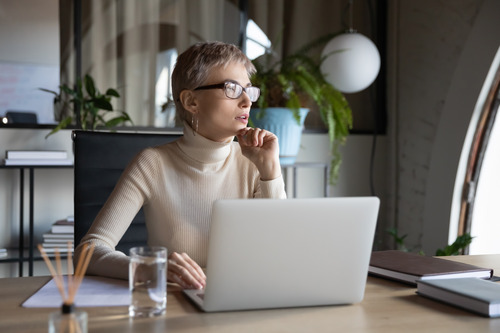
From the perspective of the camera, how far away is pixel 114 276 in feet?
4.16

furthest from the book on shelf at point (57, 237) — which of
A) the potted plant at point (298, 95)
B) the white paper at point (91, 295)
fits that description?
the white paper at point (91, 295)

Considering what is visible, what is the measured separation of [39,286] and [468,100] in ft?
8.36

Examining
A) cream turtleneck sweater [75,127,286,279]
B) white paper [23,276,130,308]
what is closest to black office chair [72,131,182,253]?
cream turtleneck sweater [75,127,286,279]

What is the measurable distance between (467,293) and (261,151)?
28.8 inches

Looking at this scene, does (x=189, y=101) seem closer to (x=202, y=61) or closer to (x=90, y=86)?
(x=202, y=61)

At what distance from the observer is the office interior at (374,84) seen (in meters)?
3.21

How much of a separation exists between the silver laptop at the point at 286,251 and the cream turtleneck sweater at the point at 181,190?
1.82ft

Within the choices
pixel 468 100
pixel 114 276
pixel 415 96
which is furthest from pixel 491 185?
pixel 114 276

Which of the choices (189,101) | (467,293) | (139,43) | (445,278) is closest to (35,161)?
(139,43)

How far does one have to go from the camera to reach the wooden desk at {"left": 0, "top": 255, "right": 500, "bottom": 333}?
93 centimetres

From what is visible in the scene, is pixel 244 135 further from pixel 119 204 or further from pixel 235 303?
pixel 235 303

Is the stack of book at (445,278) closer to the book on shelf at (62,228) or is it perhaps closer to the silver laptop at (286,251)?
the silver laptop at (286,251)

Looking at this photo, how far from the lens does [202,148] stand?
5.50 feet

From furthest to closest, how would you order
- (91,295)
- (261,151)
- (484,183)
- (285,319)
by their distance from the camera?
(484,183)
(261,151)
(91,295)
(285,319)
